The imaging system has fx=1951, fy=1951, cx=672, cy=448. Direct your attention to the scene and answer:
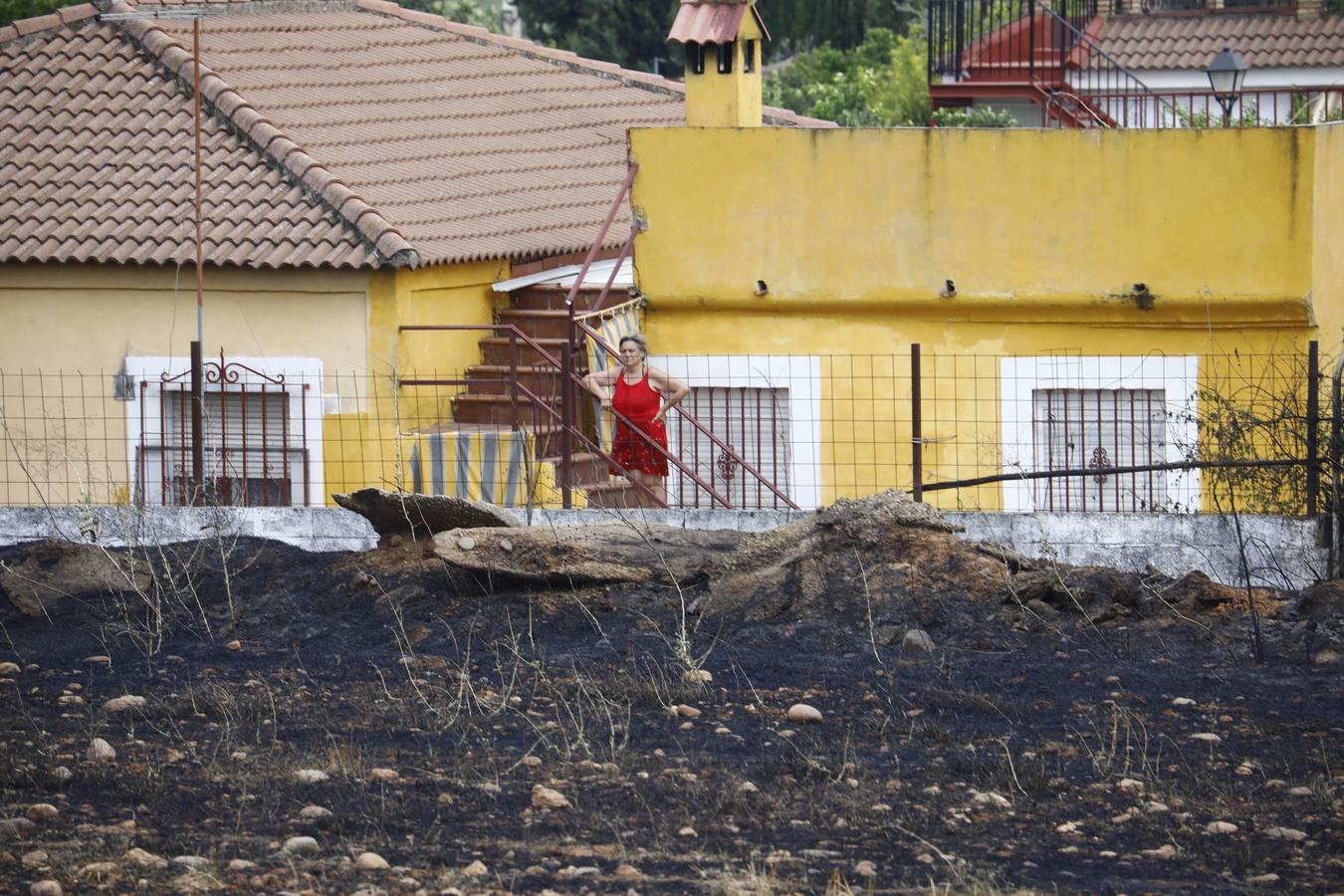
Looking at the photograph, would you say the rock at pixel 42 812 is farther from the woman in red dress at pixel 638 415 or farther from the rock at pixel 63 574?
the woman in red dress at pixel 638 415

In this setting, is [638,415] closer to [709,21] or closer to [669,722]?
[669,722]

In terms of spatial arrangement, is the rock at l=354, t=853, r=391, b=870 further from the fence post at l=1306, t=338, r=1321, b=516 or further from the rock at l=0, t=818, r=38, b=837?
the fence post at l=1306, t=338, r=1321, b=516

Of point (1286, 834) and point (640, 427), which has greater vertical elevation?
point (640, 427)

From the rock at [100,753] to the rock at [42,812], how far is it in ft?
2.22

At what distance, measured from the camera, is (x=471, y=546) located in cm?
985

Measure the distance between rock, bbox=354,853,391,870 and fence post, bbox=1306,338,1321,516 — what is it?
614cm

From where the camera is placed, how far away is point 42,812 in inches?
258

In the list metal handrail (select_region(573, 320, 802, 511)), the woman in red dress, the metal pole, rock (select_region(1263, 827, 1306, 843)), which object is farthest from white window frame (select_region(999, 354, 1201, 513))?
rock (select_region(1263, 827, 1306, 843))

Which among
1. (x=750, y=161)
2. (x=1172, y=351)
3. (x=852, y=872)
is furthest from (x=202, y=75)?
(x=852, y=872)

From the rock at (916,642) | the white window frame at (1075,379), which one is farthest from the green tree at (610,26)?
the rock at (916,642)

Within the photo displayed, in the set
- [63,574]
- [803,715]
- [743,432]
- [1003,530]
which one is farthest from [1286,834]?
[743,432]

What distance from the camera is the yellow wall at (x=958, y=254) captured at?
15.4 metres

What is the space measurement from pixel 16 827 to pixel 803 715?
3.01m

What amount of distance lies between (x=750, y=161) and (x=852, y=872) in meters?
10.8
